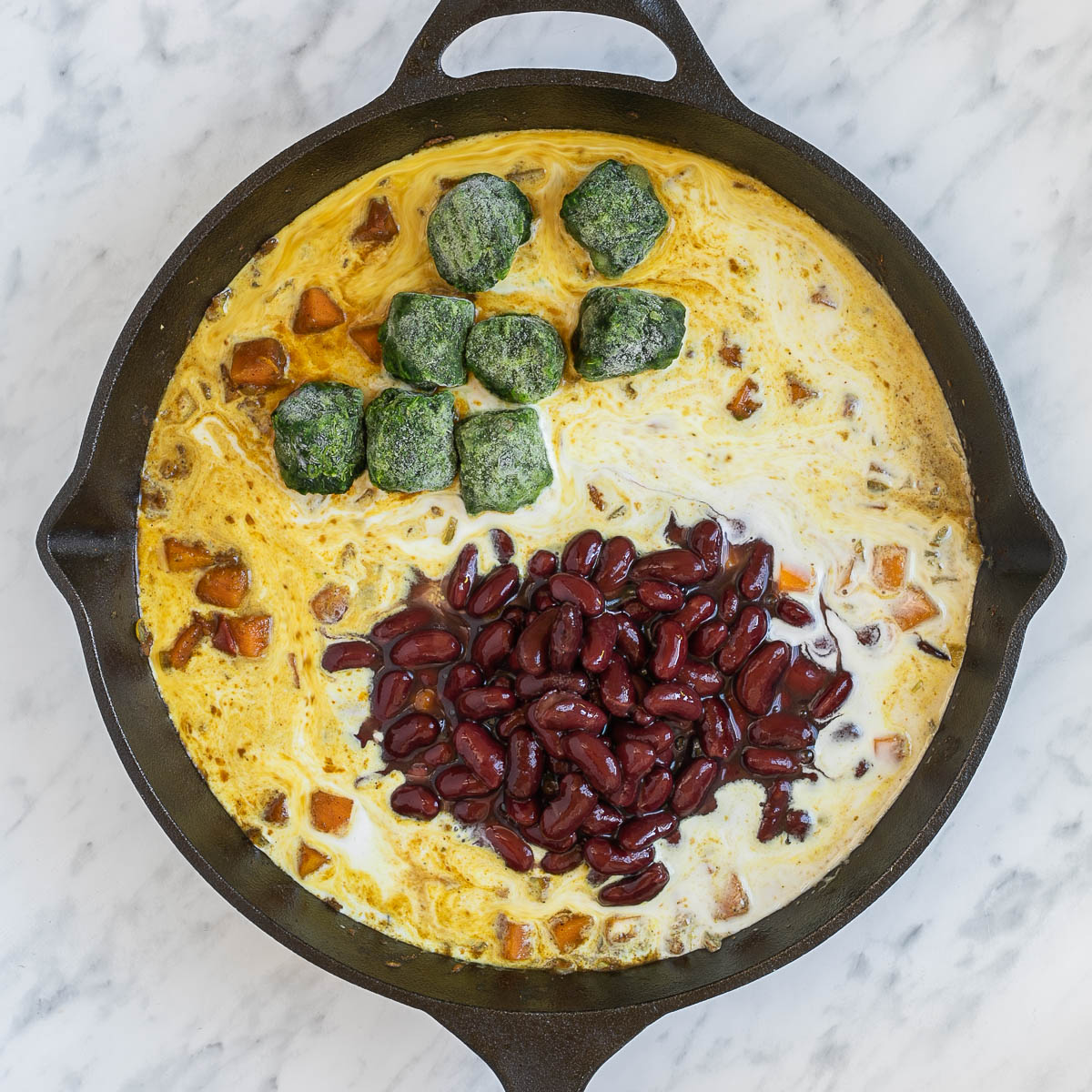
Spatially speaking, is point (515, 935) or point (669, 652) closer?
point (669, 652)

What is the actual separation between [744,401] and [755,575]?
1.34 feet

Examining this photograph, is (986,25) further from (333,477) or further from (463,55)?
(333,477)

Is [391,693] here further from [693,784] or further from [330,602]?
[693,784]

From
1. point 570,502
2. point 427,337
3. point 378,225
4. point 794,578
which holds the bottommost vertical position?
point 794,578

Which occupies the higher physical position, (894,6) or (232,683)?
(894,6)

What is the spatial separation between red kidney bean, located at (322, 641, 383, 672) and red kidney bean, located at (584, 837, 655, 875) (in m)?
0.66

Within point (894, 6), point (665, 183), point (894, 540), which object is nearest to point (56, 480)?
point (665, 183)

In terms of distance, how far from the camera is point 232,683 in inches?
101

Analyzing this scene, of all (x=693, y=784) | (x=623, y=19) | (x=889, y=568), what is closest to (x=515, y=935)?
(x=693, y=784)

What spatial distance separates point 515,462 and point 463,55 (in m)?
1.00

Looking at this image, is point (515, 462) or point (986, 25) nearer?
point (515, 462)

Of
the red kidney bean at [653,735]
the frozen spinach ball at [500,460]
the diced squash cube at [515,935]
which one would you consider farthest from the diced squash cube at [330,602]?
the diced squash cube at [515,935]

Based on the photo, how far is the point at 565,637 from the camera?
2381 millimetres

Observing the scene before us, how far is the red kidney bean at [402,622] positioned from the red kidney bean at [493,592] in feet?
0.36
